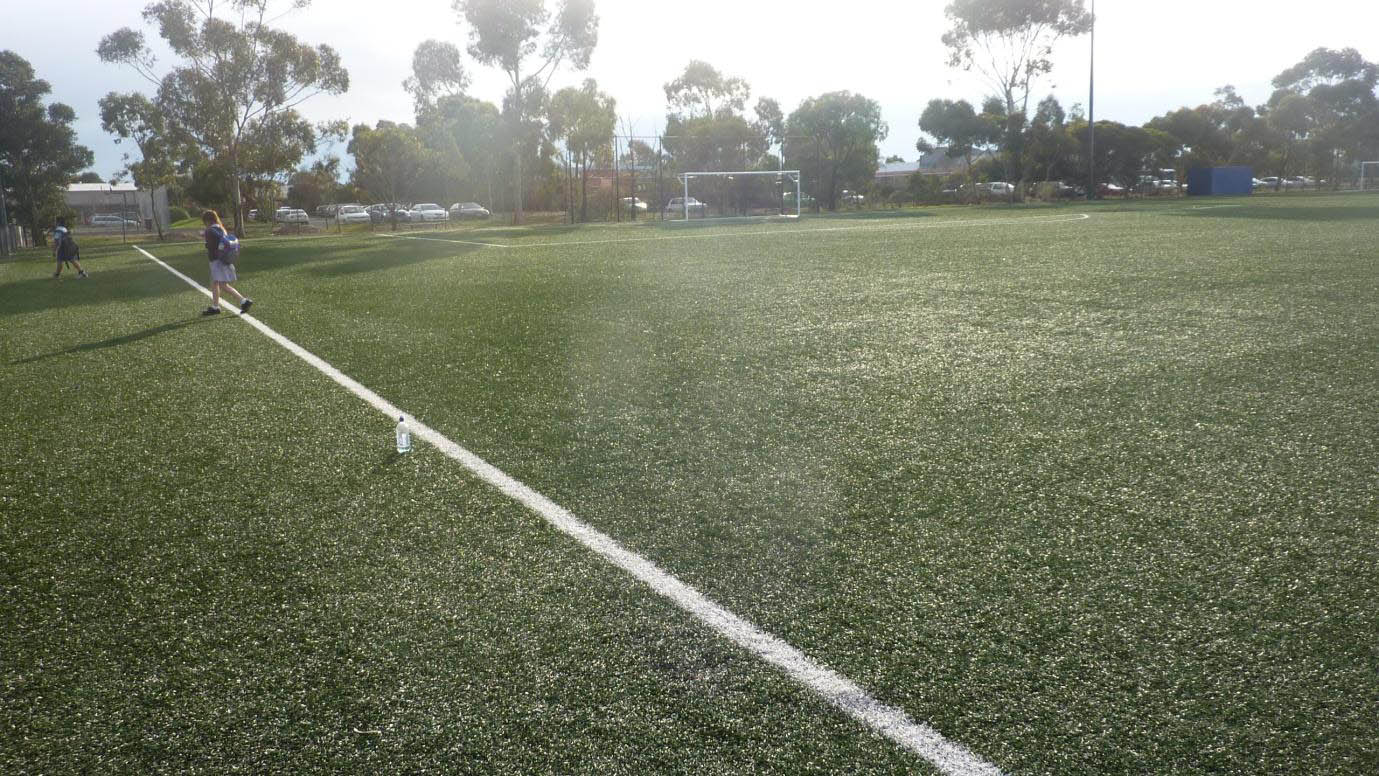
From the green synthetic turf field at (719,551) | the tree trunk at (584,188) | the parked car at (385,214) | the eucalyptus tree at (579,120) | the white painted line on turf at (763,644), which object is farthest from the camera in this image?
the parked car at (385,214)

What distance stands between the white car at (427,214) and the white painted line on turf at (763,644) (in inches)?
2262

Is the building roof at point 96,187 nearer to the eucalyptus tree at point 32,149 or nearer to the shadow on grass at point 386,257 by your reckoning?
the eucalyptus tree at point 32,149

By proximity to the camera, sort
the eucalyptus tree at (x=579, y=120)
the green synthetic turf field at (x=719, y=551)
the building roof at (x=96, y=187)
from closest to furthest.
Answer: the green synthetic turf field at (x=719, y=551) → the eucalyptus tree at (x=579, y=120) → the building roof at (x=96, y=187)

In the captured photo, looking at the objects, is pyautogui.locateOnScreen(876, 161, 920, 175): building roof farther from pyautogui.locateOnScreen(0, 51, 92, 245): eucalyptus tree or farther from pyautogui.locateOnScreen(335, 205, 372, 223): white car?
pyautogui.locateOnScreen(0, 51, 92, 245): eucalyptus tree

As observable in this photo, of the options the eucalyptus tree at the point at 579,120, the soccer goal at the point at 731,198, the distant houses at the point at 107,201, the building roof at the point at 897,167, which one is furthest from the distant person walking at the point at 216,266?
the building roof at the point at 897,167

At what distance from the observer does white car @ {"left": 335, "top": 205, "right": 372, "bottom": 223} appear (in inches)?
2402

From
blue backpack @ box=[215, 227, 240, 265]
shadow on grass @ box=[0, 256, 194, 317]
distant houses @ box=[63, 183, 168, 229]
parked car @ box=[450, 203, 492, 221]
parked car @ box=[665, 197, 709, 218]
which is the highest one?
distant houses @ box=[63, 183, 168, 229]

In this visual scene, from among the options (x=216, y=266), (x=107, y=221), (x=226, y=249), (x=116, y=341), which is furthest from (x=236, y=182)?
(x=116, y=341)

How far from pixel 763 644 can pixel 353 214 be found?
219 ft

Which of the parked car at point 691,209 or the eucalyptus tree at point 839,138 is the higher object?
the eucalyptus tree at point 839,138

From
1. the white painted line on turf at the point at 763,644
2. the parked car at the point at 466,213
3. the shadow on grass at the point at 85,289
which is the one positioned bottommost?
A: the white painted line on turf at the point at 763,644

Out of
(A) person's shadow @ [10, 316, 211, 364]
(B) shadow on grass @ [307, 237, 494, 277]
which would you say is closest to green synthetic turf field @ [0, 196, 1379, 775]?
(A) person's shadow @ [10, 316, 211, 364]

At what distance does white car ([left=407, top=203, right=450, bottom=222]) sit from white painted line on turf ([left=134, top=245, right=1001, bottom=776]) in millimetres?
57445

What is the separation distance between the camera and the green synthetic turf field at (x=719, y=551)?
2467mm
